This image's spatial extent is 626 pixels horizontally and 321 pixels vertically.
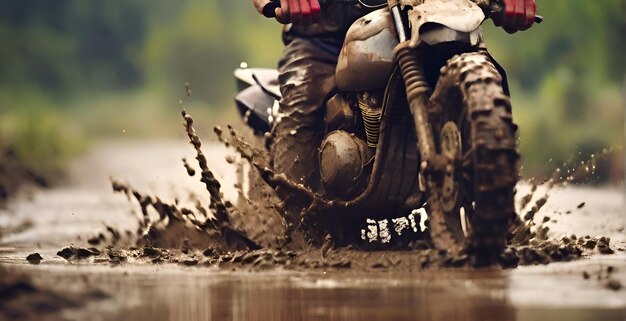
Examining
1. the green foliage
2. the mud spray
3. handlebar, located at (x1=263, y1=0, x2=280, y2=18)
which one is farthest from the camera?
the green foliage

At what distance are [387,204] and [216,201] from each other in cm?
88

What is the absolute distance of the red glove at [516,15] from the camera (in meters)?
6.50

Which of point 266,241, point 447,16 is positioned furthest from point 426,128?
point 266,241

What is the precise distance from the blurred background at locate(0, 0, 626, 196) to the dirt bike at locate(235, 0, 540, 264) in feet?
18.0

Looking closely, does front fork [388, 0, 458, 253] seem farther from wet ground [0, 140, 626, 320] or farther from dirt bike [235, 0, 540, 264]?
wet ground [0, 140, 626, 320]

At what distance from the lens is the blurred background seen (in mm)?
13383

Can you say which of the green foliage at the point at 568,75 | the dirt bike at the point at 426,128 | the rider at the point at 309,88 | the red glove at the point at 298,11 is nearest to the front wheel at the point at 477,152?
the dirt bike at the point at 426,128

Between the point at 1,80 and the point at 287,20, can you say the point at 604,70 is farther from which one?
the point at 287,20

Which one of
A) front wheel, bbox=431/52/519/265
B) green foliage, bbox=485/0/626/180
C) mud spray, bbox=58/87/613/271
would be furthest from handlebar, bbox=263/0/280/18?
green foliage, bbox=485/0/626/180

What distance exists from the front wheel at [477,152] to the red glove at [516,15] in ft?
1.79

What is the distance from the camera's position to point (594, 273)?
571cm

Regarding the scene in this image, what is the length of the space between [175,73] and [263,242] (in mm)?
7740

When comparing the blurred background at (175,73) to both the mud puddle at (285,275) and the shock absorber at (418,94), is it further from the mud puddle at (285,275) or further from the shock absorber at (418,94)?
→ the shock absorber at (418,94)

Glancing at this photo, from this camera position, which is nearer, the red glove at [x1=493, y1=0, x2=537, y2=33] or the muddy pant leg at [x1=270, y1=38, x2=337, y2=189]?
the red glove at [x1=493, y1=0, x2=537, y2=33]
